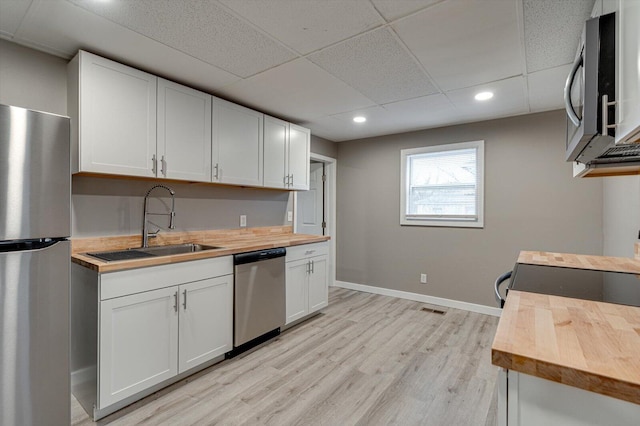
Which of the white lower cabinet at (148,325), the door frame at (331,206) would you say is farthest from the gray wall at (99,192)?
the door frame at (331,206)

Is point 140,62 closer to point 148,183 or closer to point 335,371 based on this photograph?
point 148,183

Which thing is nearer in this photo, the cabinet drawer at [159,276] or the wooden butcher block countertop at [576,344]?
the wooden butcher block countertop at [576,344]

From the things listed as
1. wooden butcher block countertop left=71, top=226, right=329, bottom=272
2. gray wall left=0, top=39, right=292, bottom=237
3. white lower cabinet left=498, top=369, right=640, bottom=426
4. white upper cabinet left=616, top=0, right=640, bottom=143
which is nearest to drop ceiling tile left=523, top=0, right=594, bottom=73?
white upper cabinet left=616, top=0, right=640, bottom=143

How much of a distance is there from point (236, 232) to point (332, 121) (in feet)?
5.81

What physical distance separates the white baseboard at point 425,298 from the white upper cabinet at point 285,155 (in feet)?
6.22

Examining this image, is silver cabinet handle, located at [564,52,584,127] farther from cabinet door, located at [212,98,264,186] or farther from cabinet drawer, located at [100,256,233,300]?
cabinet door, located at [212,98,264,186]

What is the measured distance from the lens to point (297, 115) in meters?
3.52

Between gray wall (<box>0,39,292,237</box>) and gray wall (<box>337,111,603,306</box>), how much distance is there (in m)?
2.00

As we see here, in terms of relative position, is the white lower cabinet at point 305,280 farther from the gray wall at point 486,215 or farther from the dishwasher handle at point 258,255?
the gray wall at point 486,215

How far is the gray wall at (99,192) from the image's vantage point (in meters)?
2.00

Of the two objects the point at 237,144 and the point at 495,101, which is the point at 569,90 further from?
the point at 237,144

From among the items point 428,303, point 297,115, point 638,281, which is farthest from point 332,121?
point 638,281

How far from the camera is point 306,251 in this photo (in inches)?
131

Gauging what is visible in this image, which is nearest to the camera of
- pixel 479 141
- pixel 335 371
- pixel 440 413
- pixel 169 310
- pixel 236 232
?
pixel 440 413
